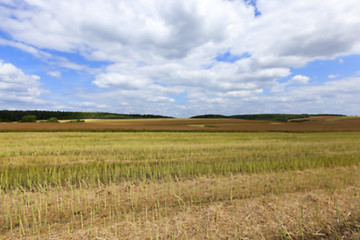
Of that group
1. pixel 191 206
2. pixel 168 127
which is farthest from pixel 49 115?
pixel 191 206

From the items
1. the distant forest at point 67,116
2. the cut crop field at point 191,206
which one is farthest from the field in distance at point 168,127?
the distant forest at point 67,116

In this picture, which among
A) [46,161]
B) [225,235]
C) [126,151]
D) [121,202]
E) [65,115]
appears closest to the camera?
[225,235]

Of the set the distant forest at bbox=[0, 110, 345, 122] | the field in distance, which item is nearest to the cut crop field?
the field in distance

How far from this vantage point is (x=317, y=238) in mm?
3865

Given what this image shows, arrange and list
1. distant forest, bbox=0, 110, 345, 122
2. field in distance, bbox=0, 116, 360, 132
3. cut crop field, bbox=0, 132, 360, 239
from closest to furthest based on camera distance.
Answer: cut crop field, bbox=0, 132, 360, 239
field in distance, bbox=0, 116, 360, 132
distant forest, bbox=0, 110, 345, 122

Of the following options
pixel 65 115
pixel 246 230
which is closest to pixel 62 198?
pixel 246 230

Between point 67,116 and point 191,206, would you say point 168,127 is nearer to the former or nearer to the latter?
point 191,206

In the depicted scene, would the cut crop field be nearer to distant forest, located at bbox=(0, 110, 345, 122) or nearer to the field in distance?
the field in distance

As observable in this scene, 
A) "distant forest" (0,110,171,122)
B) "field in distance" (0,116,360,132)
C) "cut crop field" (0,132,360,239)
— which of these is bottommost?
"cut crop field" (0,132,360,239)

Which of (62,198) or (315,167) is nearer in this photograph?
(62,198)

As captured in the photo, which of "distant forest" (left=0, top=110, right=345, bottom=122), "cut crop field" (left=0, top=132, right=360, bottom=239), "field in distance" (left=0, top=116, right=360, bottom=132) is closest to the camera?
"cut crop field" (left=0, top=132, right=360, bottom=239)

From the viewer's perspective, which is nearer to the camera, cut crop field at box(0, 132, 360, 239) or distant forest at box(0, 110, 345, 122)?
cut crop field at box(0, 132, 360, 239)

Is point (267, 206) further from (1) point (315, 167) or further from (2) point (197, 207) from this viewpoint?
(1) point (315, 167)

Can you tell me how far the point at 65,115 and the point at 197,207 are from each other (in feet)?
343
